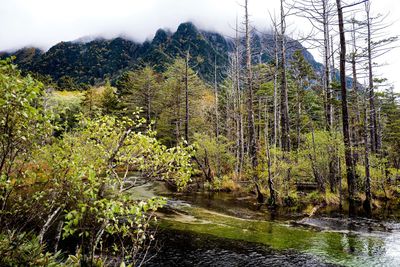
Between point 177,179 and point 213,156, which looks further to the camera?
point 213,156

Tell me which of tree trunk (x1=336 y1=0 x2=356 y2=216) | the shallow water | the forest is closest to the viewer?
the forest

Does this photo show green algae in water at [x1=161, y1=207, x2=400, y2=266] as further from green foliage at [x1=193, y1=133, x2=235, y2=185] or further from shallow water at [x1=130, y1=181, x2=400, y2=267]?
green foliage at [x1=193, y1=133, x2=235, y2=185]

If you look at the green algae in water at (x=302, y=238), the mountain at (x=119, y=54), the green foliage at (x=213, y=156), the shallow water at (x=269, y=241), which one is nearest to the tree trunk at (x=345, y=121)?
the shallow water at (x=269, y=241)

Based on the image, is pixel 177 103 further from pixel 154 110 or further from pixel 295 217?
pixel 295 217

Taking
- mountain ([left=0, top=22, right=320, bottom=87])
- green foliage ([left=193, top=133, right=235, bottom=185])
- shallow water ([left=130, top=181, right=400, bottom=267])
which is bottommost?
shallow water ([left=130, top=181, right=400, bottom=267])

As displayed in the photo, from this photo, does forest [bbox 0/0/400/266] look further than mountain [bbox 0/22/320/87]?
No

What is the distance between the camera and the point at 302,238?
36.7 feet

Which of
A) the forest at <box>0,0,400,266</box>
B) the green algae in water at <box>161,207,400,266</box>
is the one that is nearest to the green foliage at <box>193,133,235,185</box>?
the forest at <box>0,0,400,266</box>

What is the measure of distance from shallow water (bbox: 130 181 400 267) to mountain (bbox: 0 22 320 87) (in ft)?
254

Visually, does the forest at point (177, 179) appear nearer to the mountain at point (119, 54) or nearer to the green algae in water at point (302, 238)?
the green algae in water at point (302, 238)

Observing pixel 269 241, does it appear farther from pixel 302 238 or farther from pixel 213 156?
pixel 213 156

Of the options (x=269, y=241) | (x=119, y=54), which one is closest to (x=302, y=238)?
(x=269, y=241)

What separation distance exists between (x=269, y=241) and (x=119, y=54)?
130228 mm

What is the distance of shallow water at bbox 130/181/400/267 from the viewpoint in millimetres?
9195
